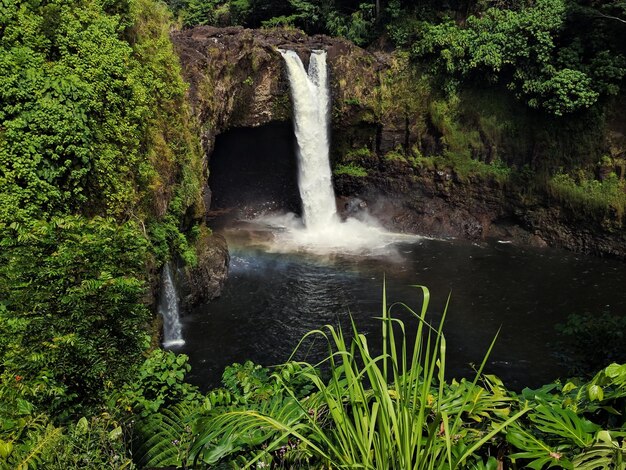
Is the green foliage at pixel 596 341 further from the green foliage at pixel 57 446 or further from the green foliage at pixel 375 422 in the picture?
the green foliage at pixel 57 446

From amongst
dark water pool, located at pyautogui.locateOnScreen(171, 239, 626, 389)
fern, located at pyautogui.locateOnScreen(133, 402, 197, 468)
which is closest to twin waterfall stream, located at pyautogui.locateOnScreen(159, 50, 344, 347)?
dark water pool, located at pyautogui.locateOnScreen(171, 239, 626, 389)

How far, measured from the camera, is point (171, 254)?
1281 centimetres

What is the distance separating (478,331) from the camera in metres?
13.4

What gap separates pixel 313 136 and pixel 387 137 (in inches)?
121

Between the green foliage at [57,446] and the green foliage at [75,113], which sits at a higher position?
the green foliage at [75,113]

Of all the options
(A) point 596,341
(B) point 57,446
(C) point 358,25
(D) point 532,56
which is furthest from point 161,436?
(C) point 358,25

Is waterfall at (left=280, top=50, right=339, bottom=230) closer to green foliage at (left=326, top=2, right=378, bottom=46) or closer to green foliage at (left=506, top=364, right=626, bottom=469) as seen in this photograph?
green foliage at (left=326, top=2, right=378, bottom=46)

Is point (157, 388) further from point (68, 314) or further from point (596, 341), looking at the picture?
point (596, 341)

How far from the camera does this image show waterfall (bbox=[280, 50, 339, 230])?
20.6 m

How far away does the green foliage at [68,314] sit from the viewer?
14.9ft

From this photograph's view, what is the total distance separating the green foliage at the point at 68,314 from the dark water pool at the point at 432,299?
20.7ft

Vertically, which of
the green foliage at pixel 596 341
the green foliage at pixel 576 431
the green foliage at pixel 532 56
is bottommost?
the green foliage at pixel 596 341

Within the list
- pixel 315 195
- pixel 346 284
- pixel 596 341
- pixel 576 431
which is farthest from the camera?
pixel 315 195

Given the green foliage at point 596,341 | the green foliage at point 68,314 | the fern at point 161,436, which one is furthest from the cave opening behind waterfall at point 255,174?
the fern at point 161,436
